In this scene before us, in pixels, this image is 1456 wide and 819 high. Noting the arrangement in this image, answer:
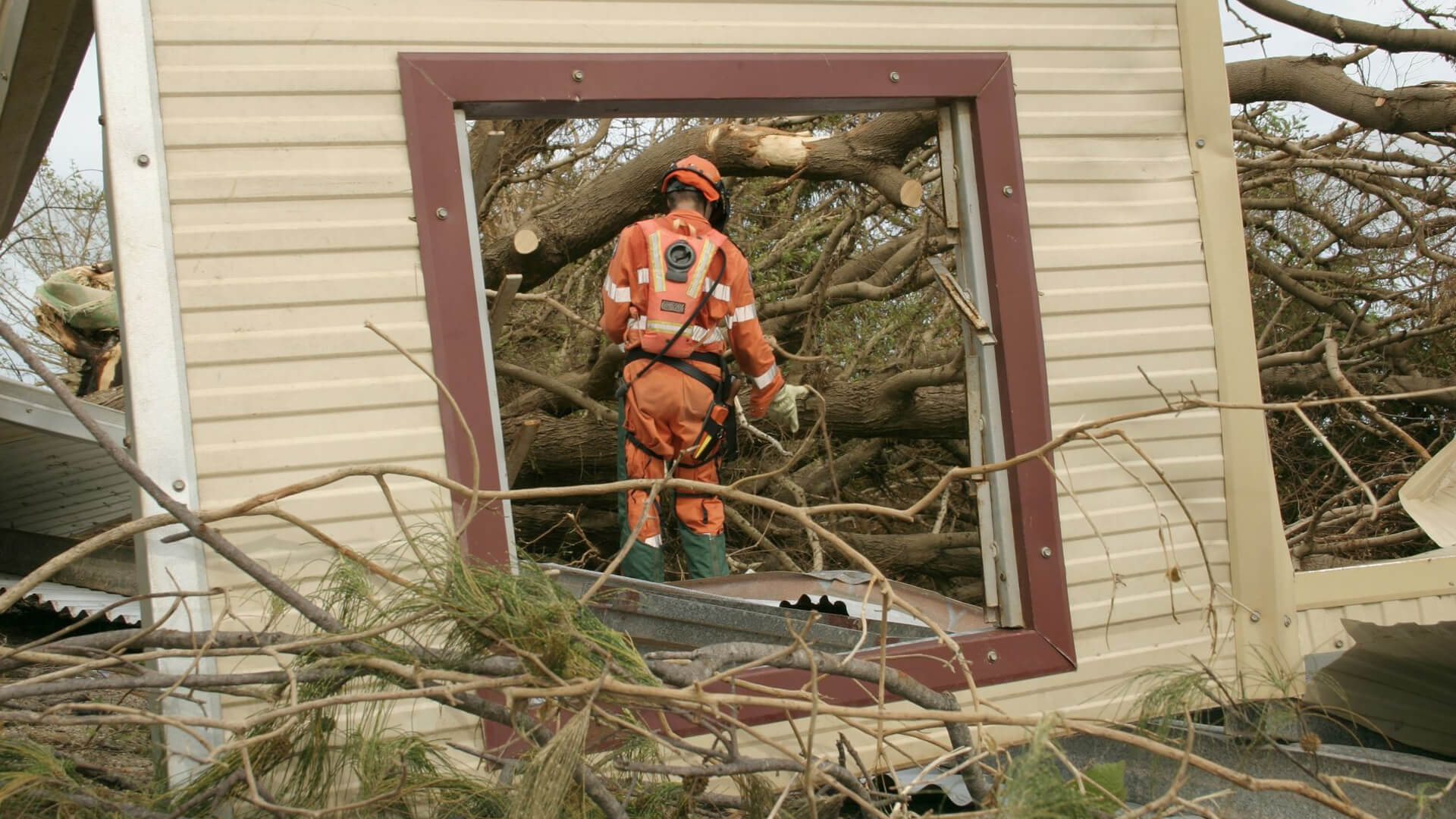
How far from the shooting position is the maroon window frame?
338 cm

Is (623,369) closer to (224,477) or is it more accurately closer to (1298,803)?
(224,477)

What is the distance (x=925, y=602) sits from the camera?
432 centimetres

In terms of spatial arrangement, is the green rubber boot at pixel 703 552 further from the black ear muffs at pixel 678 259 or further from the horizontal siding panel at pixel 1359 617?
the horizontal siding panel at pixel 1359 617

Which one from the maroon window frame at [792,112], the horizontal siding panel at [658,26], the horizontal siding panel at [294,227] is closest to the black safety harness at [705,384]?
the maroon window frame at [792,112]

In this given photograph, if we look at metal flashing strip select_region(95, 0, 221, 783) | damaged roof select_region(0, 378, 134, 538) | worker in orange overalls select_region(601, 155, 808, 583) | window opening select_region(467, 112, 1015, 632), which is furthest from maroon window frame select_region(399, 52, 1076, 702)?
damaged roof select_region(0, 378, 134, 538)

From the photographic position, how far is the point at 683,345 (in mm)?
5180

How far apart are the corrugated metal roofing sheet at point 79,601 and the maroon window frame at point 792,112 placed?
191 cm

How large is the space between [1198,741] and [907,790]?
142 centimetres

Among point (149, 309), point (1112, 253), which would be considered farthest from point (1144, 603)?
point (149, 309)

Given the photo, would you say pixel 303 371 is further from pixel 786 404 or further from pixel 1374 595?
pixel 1374 595

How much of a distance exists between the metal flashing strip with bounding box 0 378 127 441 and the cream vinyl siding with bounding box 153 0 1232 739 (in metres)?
1.83

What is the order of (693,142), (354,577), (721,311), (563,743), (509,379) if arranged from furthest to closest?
(509,379) < (693,142) < (721,311) < (354,577) < (563,743)

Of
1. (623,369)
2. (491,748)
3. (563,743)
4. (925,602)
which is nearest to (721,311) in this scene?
(623,369)

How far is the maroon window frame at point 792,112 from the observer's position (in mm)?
3381
